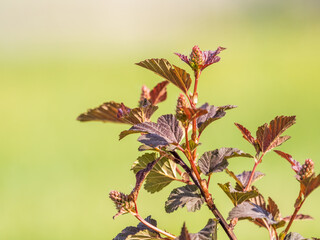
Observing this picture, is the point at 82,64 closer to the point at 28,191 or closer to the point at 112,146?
the point at 112,146

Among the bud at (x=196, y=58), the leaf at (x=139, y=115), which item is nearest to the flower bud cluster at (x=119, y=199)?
the leaf at (x=139, y=115)

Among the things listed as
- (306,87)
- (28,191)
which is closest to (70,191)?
(28,191)

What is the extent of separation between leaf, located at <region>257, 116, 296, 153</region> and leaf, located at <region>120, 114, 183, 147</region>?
0.43 ft

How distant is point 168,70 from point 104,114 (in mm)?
108

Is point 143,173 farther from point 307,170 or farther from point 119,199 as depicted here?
point 307,170

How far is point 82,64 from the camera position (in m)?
→ 10.3

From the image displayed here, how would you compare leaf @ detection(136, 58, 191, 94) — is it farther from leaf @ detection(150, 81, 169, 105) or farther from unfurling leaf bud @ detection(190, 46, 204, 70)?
leaf @ detection(150, 81, 169, 105)

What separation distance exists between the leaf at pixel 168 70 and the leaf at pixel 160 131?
47 mm

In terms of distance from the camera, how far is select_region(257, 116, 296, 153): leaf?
0.74 metres

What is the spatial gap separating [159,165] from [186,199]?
72mm

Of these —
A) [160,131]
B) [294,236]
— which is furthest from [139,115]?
[294,236]

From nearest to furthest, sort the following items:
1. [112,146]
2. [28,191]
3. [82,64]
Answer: [28,191]
[112,146]
[82,64]

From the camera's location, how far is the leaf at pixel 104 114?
2.32 feet

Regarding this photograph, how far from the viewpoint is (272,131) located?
2.51ft
